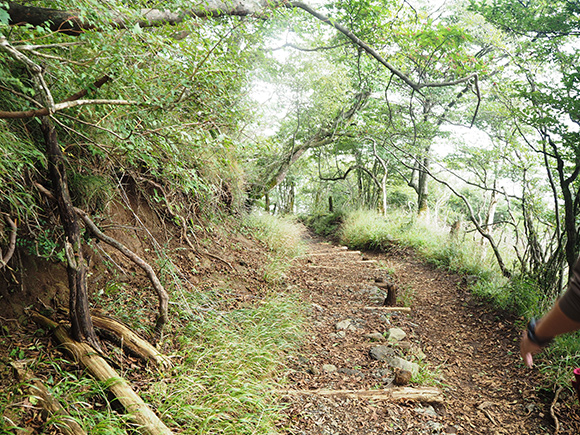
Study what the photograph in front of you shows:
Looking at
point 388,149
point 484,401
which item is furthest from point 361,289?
point 388,149

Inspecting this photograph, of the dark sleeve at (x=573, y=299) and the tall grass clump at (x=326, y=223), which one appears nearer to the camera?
the dark sleeve at (x=573, y=299)

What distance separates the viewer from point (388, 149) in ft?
34.5

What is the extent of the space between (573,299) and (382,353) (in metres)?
2.92

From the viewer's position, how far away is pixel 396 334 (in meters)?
4.27

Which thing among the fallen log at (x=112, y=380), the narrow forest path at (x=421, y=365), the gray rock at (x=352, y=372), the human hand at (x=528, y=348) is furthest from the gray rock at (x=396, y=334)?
the fallen log at (x=112, y=380)

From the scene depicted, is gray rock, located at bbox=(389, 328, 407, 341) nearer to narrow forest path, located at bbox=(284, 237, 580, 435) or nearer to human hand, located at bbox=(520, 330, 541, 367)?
narrow forest path, located at bbox=(284, 237, 580, 435)

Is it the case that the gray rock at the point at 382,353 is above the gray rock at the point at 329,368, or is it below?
above

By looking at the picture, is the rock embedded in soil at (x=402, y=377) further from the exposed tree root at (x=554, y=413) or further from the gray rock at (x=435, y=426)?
the exposed tree root at (x=554, y=413)

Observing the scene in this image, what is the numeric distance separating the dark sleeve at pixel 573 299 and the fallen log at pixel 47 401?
248cm

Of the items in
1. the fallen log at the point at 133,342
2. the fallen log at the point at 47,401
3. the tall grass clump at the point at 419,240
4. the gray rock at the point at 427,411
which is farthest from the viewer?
the tall grass clump at the point at 419,240

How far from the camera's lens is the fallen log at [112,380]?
6.49 ft

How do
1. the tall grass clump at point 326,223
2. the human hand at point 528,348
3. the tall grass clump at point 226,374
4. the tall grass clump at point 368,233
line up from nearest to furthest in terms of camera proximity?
the human hand at point 528,348 → the tall grass clump at point 226,374 → the tall grass clump at point 368,233 → the tall grass clump at point 326,223

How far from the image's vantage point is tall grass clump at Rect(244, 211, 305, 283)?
20.1 feet

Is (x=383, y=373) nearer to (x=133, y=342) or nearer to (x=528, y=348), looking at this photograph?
(x=528, y=348)
